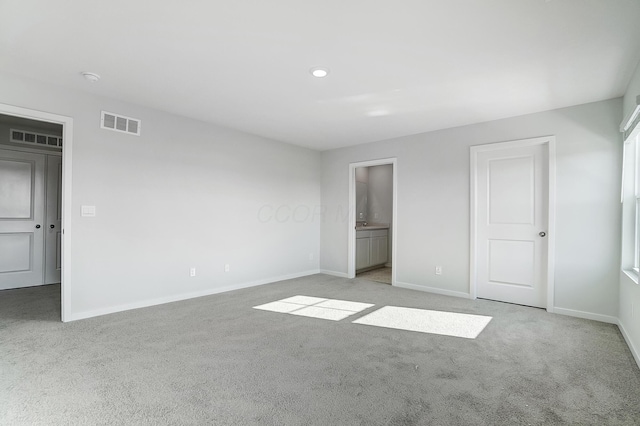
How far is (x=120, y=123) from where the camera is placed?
3816mm

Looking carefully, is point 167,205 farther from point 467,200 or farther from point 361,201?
point 361,201

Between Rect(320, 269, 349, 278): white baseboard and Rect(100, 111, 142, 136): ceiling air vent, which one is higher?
Rect(100, 111, 142, 136): ceiling air vent

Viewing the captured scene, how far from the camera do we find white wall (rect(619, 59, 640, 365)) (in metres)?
2.67

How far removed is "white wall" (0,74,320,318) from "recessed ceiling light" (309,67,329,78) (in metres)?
2.27

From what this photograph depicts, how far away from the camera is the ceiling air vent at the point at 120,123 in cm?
371

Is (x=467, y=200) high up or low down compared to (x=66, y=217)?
up

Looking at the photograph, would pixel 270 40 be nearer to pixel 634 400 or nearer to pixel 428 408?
pixel 428 408

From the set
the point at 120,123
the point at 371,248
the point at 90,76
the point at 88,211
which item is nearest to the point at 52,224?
the point at 88,211

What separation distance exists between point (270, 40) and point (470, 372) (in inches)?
115

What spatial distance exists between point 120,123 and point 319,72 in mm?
2514

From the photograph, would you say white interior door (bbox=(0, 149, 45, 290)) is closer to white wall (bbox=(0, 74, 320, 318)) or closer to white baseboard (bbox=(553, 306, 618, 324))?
white wall (bbox=(0, 74, 320, 318))

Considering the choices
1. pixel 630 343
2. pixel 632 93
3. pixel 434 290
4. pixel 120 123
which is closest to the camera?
pixel 630 343

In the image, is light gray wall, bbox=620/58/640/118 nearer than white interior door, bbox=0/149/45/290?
Yes

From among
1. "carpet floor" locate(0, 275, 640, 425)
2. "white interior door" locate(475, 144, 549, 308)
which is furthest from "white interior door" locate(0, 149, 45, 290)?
"white interior door" locate(475, 144, 549, 308)
